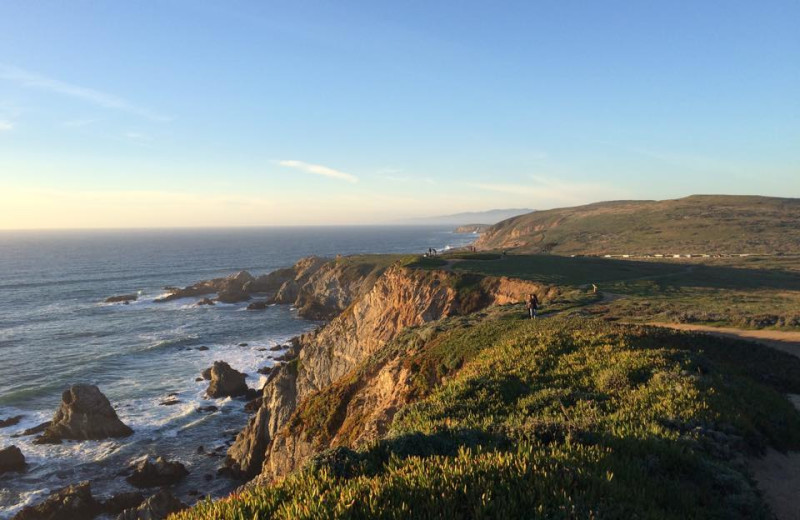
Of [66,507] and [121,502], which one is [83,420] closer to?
[66,507]

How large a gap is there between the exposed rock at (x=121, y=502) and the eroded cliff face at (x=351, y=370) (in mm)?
6121

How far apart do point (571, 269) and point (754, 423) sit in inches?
1561

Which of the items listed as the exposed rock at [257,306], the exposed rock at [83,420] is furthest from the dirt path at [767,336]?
the exposed rock at [257,306]

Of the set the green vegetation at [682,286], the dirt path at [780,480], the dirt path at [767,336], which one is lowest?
the dirt path at [780,480]

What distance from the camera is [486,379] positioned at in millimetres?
15102

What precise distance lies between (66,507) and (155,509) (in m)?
6.01

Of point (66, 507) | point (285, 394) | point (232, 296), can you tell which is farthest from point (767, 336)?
point (232, 296)

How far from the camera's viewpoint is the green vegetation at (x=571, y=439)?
626cm

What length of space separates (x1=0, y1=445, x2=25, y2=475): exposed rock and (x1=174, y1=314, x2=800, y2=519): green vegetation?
32532 millimetres

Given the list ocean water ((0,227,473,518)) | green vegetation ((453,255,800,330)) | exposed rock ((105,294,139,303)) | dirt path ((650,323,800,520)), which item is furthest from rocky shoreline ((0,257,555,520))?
exposed rock ((105,294,139,303))

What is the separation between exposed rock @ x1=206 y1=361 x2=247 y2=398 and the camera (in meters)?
46.5

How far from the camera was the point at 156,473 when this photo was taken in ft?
103

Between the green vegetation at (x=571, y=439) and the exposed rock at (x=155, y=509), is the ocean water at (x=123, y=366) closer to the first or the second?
the exposed rock at (x=155, y=509)

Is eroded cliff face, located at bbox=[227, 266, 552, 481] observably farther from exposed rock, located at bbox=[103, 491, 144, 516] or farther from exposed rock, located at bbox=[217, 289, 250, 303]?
exposed rock, located at bbox=[217, 289, 250, 303]
